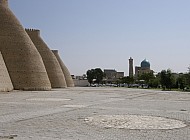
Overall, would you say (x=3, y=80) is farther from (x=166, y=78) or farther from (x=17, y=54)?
(x=166, y=78)

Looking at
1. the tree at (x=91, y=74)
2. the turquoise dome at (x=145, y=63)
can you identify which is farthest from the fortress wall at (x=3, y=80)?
the turquoise dome at (x=145, y=63)

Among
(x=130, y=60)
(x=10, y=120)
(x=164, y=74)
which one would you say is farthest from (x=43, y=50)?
(x=130, y=60)

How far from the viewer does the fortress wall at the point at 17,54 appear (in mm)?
36344

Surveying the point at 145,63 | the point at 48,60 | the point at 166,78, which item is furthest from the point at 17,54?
the point at 145,63

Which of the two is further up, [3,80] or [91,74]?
[91,74]

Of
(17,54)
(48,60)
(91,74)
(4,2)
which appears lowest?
(17,54)

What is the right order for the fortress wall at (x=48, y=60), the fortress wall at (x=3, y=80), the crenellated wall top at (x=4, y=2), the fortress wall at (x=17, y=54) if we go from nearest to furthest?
the fortress wall at (x=3, y=80) < the fortress wall at (x=17, y=54) < the crenellated wall top at (x=4, y=2) < the fortress wall at (x=48, y=60)

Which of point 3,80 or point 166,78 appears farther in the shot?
point 166,78

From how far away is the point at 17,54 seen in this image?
36.5m

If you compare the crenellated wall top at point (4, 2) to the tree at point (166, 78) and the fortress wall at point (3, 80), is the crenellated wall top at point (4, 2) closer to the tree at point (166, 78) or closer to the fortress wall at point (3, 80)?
the fortress wall at point (3, 80)

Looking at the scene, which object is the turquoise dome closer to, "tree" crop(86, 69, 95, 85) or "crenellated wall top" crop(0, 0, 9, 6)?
"tree" crop(86, 69, 95, 85)

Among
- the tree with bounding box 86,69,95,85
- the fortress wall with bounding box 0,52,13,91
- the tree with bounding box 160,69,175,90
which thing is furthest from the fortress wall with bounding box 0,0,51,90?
the tree with bounding box 86,69,95,85

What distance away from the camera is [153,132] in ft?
26.2

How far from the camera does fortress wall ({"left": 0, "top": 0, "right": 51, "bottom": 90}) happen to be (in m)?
36.3
